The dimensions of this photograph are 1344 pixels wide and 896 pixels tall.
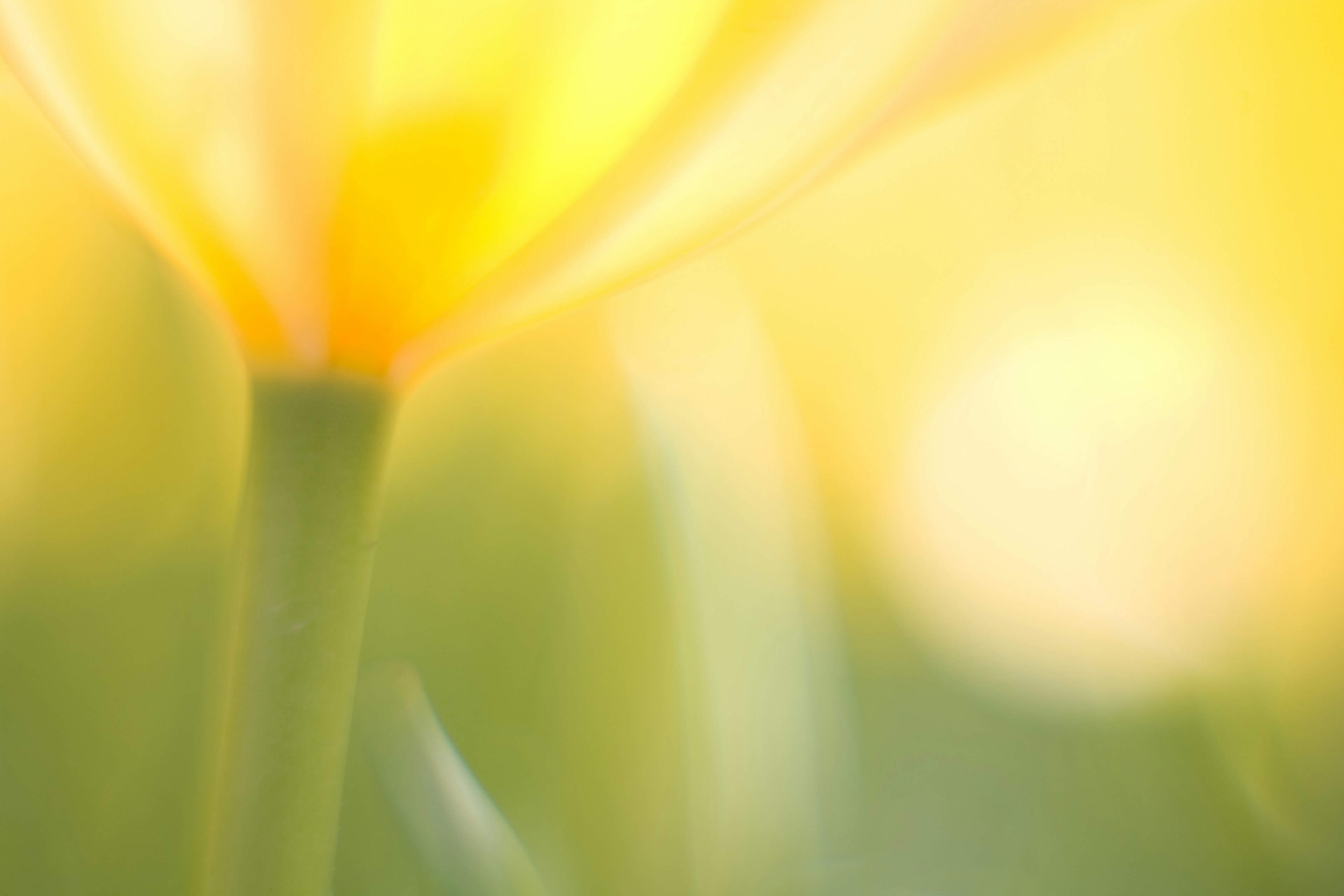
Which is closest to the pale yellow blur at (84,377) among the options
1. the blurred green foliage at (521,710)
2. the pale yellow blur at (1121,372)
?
the blurred green foliage at (521,710)

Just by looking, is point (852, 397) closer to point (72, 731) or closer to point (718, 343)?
point (718, 343)

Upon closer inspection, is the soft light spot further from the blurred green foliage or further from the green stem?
the green stem

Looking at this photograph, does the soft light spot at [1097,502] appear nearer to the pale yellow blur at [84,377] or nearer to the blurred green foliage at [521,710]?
the blurred green foliage at [521,710]

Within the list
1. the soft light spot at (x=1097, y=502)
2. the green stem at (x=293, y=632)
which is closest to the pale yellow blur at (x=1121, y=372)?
the soft light spot at (x=1097, y=502)

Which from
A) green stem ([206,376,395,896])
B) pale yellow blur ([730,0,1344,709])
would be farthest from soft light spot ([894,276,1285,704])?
green stem ([206,376,395,896])

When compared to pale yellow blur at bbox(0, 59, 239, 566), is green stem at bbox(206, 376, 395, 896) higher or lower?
lower

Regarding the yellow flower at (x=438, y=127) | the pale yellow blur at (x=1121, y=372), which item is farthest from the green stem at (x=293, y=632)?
the pale yellow blur at (x=1121, y=372)

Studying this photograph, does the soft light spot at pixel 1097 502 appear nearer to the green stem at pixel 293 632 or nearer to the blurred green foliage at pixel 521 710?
the blurred green foliage at pixel 521 710

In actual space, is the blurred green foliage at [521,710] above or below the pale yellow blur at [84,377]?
below
